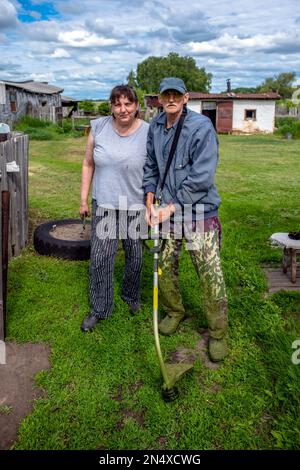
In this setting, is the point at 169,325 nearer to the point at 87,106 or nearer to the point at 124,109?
the point at 124,109

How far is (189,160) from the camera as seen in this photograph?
3311mm

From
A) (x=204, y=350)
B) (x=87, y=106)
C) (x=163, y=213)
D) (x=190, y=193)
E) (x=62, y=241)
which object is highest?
(x=87, y=106)

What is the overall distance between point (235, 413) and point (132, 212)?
1.82m

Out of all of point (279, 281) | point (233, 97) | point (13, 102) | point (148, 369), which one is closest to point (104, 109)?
point (233, 97)

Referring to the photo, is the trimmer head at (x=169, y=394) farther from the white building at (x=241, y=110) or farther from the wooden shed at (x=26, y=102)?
the white building at (x=241, y=110)

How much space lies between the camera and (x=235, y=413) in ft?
10.1

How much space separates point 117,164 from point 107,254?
0.83 meters

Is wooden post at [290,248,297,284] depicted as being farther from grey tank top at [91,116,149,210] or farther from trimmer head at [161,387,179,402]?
trimmer head at [161,387,179,402]

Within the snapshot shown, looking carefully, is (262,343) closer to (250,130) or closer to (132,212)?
(132,212)

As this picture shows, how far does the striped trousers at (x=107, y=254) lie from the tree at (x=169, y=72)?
65.4 m

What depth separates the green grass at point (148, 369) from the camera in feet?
9.47

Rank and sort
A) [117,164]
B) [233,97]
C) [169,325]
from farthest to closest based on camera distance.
→ [233,97]
[169,325]
[117,164]

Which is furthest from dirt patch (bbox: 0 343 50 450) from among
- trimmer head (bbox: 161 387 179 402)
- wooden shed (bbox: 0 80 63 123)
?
wooden shed (bbox: 0 80 63 123)
